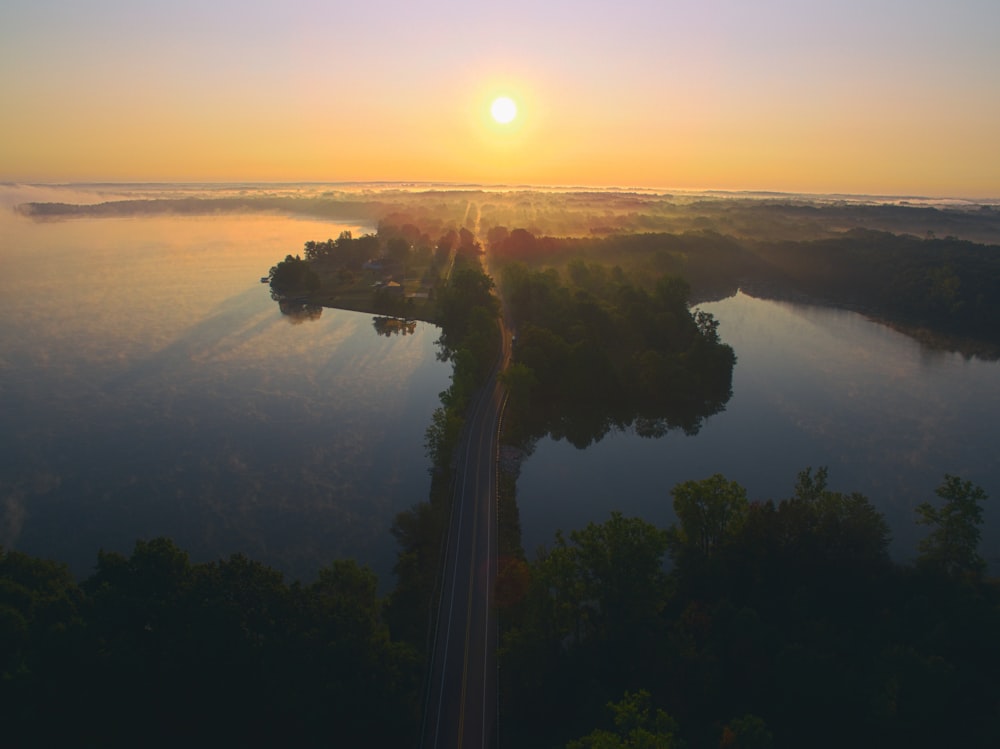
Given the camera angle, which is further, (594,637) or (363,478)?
(363,478)

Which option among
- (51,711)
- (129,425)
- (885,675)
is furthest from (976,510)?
(129,425)

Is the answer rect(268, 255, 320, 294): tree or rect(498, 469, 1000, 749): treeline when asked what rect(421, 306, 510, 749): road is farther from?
rect(268, 255, 320, 294): tree

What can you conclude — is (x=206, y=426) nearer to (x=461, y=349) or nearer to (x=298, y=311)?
(x=461, y=349)

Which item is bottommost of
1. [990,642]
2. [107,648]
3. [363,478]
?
[363,478]

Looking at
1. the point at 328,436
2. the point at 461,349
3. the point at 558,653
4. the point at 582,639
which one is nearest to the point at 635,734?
the point at 558,653

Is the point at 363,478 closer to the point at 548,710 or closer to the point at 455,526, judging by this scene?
the point at 455,526

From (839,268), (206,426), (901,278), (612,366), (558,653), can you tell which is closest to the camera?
(558,653)
